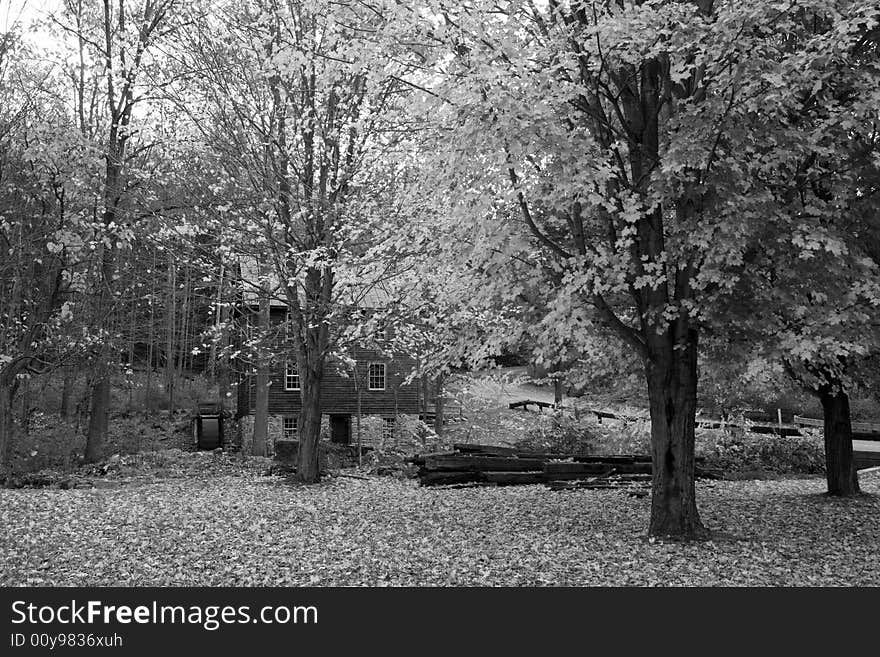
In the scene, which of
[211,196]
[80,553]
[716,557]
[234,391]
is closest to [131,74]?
[211,196]

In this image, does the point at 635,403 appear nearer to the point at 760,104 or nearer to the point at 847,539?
the point at 847,539

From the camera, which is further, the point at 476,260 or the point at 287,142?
the point at 287,142

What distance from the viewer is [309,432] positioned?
648 inches

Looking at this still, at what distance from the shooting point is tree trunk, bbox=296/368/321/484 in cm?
1625

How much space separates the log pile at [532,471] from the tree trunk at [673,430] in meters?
5.18

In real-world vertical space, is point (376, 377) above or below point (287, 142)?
below

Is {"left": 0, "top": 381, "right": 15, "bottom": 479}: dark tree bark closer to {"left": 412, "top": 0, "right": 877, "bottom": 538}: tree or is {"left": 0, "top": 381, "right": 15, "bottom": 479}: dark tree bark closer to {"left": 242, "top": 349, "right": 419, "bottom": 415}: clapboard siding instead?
{"left": 412, "top": 0, "right": 877, "bottom": 538}: tree

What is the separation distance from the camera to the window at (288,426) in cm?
2936

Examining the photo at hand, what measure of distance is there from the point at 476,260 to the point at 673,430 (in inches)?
127

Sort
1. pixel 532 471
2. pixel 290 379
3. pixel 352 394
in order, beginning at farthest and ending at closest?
1. pixel 352 394
2. pixel 290 379
3. pixel 532 471

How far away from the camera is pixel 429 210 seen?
11344 millimetres

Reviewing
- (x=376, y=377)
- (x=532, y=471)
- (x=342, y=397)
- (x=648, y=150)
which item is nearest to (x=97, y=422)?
(x=532, y=471)

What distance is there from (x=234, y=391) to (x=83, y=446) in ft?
53.1

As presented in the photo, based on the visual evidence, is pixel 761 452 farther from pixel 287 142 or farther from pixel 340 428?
pixel 340 428
